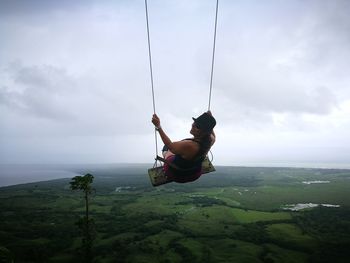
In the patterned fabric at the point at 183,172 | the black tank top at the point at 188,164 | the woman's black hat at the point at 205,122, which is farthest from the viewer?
the patterned fabric at the point at 183,172

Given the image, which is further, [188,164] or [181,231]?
[181,231]

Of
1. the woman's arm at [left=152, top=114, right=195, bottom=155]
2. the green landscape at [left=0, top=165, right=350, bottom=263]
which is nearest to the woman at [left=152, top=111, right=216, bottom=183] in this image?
the woman's arm at [left=152, top=114, right=195, bottom=155]

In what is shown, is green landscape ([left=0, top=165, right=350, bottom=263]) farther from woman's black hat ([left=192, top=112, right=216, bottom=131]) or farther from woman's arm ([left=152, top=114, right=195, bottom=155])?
woman's black hat ([left=192, top=112, right=216, bottom=131])

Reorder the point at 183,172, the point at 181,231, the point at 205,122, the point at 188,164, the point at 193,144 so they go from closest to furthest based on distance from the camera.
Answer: the point at 205,122
the point at 193,144
the point at 188,164
the point at 183,172
the point at 181,231

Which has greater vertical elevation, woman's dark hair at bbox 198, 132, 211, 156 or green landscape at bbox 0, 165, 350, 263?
woman's dark hair at bbox 198, 132, 211, 156

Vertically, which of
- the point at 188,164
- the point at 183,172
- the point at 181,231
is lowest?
the point at 181,231

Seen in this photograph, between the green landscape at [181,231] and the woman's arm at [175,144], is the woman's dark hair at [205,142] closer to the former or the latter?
the woman's arm at [175,144]

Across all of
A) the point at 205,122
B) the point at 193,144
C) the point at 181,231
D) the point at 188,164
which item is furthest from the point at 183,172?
the point at 181,231

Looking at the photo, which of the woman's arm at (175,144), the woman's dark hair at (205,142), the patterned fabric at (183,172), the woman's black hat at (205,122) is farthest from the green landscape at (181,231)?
the woman's black hat at (205,122)

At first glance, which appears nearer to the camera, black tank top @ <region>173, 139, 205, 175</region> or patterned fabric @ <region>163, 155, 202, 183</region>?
black tank top @ <region>173, 139, 205, 175</region>

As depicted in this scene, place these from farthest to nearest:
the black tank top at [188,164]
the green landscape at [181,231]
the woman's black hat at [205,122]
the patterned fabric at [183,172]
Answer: the green landscape at [181,231] < the patterned fabric at [183,172] < the black tank top at [188,164] < the woman's black hat at [205,122]

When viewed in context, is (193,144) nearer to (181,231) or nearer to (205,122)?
(205,122)

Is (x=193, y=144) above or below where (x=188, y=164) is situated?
above

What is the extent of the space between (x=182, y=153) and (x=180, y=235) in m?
50.5
